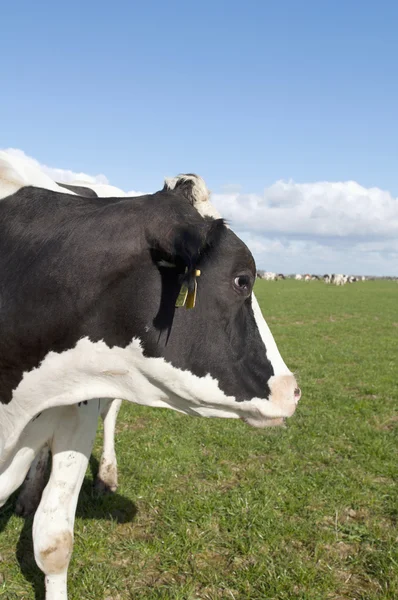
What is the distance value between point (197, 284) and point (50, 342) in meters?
0.76

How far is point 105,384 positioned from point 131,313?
0.41 m

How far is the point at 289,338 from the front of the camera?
15891 mm

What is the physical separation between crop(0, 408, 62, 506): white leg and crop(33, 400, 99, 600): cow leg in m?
0.07

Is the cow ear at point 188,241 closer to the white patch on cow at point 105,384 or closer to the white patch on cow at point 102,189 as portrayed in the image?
the white patch on cow at point 105,384

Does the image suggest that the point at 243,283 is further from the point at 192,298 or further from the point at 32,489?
the point at 32,489

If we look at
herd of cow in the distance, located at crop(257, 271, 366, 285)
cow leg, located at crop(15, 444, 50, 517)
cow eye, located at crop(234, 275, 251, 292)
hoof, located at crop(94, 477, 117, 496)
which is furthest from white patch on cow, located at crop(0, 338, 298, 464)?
herd of cow in the distance, located at crop(257, 271, 366, 285)

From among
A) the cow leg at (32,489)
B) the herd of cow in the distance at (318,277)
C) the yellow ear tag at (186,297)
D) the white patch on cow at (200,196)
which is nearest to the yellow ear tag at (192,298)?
the yellow ear tag at (186,297)

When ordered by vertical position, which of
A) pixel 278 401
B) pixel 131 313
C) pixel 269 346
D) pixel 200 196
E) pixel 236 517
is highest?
pixel 200 196

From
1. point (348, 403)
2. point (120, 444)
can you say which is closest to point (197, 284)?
point (120, 444)

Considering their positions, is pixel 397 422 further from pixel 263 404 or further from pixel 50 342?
pixel 50 342

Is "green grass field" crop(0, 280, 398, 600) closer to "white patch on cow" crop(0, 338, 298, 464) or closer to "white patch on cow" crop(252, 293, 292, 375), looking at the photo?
"white patch on cow" crop(0, 338, 298, 464)

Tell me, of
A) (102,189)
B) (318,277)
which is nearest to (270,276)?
(318,277)

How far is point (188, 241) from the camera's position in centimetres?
253

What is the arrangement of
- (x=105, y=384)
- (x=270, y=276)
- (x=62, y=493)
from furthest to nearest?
1. (x=270, y=276)
2. (x=62, y=493)
3. (x=105, y=384)
